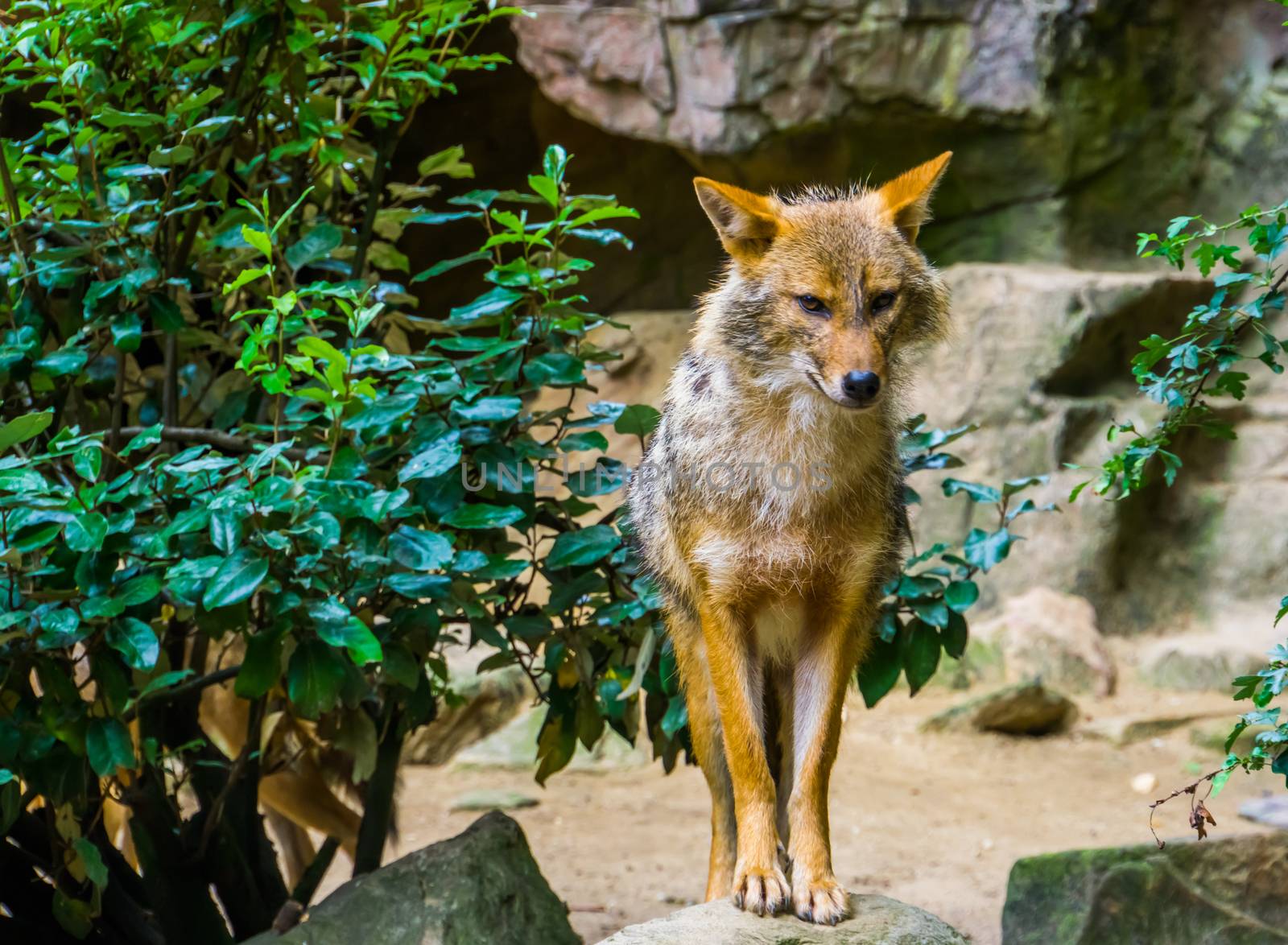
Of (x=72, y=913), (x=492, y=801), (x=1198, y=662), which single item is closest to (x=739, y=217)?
(x=72, y=913)

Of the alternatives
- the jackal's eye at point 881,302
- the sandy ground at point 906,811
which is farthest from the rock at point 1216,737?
the jackal's eye at point 881,302

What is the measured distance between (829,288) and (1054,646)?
568 centimetres

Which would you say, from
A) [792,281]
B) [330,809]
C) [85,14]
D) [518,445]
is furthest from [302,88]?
[330,809]

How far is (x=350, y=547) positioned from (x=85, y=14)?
1584 mm

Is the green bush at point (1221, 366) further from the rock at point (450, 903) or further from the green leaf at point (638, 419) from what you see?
the rock at point (450, 903)

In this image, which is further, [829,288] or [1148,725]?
[1148,725]

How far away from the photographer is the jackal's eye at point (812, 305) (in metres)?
3.09

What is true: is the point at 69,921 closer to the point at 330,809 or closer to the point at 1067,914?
the point at 330,809

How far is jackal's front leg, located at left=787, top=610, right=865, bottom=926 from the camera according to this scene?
2979 millimetres

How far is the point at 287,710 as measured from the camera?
4074mm

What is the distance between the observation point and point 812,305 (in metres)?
3.10

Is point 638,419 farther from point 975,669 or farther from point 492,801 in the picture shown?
point 975,669

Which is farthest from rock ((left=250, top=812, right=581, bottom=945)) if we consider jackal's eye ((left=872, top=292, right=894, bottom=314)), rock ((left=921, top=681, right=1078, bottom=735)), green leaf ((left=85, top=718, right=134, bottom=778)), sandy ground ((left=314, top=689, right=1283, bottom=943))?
rock ((left=921, top=681, right=1078, bottom=735))

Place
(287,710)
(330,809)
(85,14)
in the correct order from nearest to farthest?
1. (85,14)
2. (287,710)
3. (330,809)
